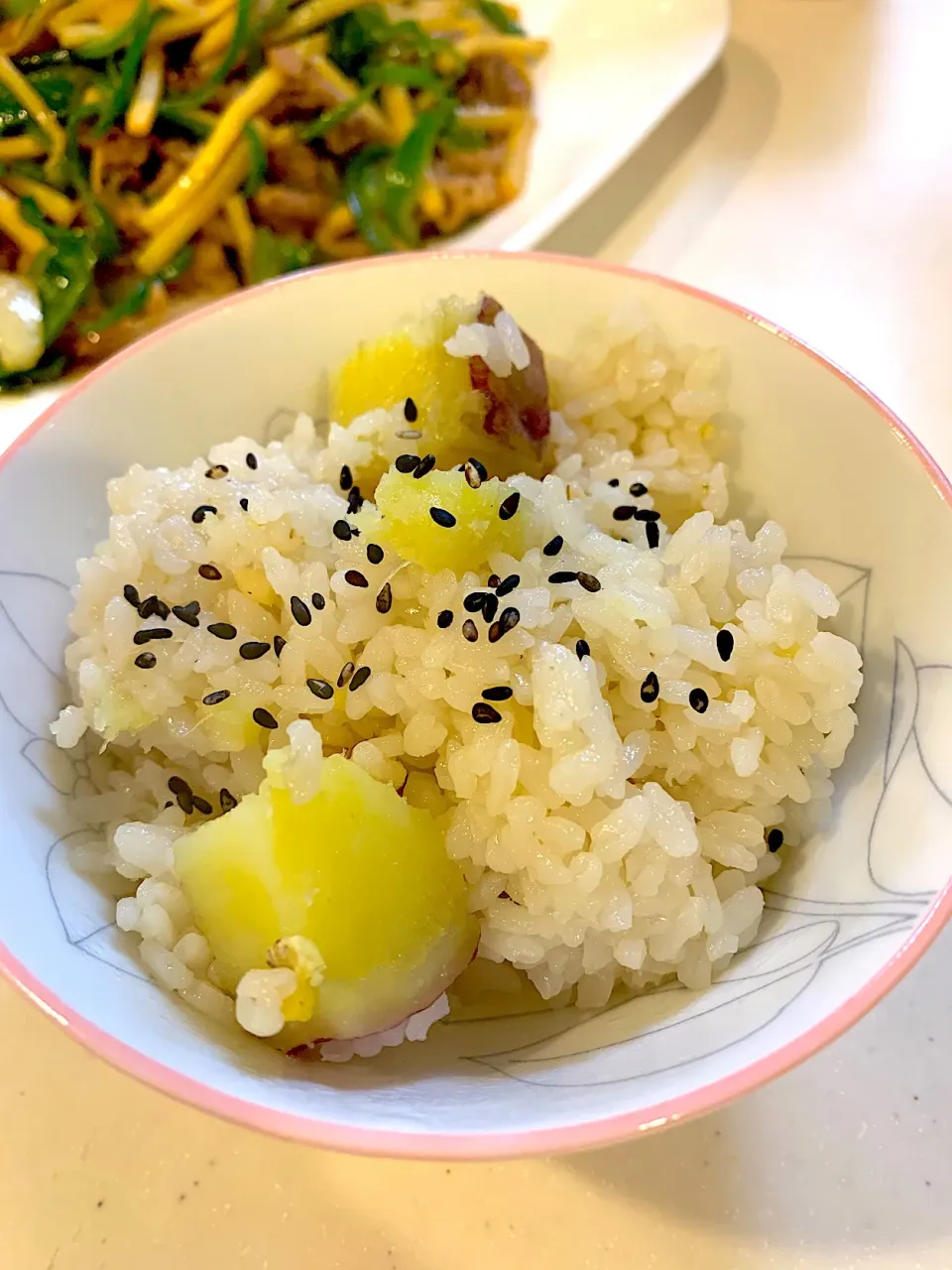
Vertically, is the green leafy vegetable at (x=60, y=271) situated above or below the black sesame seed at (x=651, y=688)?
below

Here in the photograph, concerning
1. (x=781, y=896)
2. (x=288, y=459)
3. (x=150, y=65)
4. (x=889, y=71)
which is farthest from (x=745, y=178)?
(x=781, y=896)

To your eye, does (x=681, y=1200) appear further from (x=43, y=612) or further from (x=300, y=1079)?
(x=43, y=612)

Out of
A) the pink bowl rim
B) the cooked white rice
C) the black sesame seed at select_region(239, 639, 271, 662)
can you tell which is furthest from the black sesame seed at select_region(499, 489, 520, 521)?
the pink bowl rim

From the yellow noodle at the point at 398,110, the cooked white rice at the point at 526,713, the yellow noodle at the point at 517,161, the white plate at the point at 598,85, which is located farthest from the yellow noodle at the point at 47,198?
the cooked white rice at the point at 526,713

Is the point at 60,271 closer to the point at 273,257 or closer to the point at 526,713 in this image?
the point at 273,257

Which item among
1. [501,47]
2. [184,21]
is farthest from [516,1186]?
[501,47]

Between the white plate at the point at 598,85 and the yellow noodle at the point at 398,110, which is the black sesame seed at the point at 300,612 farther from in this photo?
the yellow noodle at the point at 398,110
